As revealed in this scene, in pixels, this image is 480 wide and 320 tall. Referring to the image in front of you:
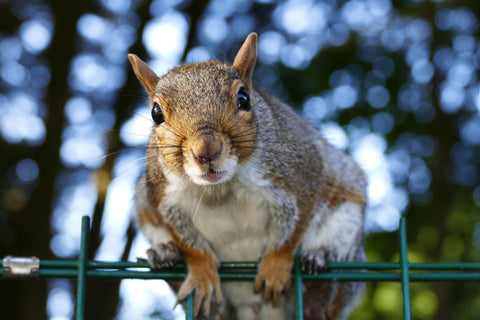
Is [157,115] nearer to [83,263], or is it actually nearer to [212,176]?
[212,176]

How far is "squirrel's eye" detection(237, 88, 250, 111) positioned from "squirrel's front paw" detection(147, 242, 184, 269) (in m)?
0.75

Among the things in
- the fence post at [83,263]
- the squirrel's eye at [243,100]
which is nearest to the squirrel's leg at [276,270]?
the squirrel's eye at [243,100]

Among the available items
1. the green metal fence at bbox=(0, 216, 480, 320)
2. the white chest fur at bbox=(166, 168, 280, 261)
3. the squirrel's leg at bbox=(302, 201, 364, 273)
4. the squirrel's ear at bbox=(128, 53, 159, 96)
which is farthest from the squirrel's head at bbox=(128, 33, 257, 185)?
the squirrel's leg at bbox=(302, 201, 364, 273)

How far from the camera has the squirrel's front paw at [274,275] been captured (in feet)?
8.03

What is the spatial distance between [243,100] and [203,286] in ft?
2.90

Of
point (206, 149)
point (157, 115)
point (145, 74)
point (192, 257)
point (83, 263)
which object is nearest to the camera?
point (83, 263)

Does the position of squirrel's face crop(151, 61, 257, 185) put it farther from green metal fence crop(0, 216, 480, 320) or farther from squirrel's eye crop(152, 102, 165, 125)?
green metal fence crop(0, 216, 480, 320)

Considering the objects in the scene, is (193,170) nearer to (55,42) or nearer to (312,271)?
(312,271)

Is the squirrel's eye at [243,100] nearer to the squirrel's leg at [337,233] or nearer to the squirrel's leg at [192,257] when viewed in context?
the squirrel's leg at [192,257]

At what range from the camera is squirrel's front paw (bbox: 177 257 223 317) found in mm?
2446

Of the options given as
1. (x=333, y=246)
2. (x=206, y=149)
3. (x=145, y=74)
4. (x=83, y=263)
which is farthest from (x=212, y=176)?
(x=333, y=246)

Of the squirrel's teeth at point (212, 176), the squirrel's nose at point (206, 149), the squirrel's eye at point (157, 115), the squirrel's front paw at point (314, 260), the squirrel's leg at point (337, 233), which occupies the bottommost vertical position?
the squirrel's front paw at point (314, 260)

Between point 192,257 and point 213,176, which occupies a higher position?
point 213,176

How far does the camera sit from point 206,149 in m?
1.97
